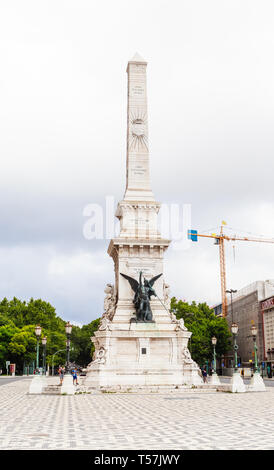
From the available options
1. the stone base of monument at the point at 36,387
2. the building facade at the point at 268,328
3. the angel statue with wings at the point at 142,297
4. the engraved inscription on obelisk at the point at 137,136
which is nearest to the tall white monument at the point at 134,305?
the engraved inscription on obelisk at the point at 137,136

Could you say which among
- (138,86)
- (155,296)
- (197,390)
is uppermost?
(138,86)

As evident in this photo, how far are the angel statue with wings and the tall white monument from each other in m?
0.43

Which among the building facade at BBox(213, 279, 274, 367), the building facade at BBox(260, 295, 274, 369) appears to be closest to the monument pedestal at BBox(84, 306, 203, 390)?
the building facade at BBox(213, 279, 274, 367)

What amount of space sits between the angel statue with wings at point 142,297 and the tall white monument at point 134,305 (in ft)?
1.41

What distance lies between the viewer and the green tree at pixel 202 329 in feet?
246

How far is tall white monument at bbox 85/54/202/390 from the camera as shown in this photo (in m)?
34.0

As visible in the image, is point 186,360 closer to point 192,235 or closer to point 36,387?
point 36,387

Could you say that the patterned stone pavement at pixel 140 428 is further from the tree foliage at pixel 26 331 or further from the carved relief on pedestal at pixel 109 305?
the tree foliage at pixel 26 331

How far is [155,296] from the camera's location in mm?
36719

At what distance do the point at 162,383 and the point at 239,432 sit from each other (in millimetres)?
22423

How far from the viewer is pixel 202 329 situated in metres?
76.1
